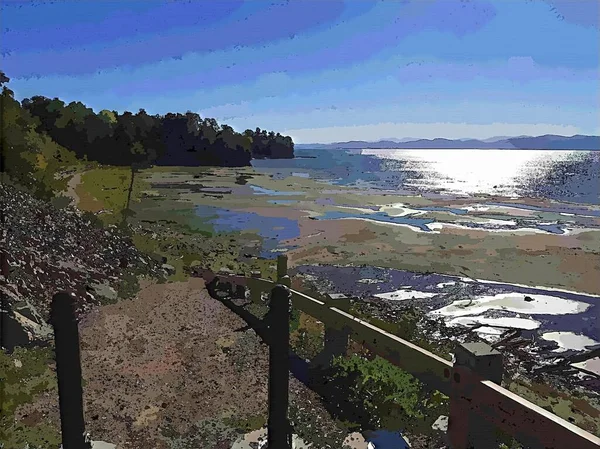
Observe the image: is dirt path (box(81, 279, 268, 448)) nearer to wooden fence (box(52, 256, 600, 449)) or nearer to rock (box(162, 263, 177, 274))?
wooden fence (box(52, 256, 600, 449))

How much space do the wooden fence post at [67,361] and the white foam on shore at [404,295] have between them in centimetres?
1181

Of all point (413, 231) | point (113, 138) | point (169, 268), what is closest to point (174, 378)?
point (169, 268)

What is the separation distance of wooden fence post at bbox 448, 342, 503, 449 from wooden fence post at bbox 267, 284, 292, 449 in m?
1.44

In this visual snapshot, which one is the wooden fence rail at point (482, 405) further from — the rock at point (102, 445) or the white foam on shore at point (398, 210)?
the white foam on shore at point (398, 210)

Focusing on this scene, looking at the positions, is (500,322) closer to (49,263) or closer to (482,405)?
(482,405)

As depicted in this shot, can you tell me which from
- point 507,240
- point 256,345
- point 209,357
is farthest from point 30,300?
point 507,240

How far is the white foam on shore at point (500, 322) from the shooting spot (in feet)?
40.4

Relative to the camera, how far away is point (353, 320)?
635cm

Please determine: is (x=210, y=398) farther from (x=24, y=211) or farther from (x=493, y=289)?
(x=493, y=289)

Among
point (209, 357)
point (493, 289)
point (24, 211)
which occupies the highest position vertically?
point (24, 211)

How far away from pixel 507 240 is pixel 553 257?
4273mm

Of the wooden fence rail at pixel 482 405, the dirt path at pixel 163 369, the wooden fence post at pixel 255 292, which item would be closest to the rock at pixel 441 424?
A: the wooden fence rail at pixel 482 405

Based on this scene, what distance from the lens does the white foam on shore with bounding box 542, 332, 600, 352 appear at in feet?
36.2

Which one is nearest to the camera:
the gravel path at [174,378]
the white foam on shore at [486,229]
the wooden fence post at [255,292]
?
the gravel path at [174,378]
